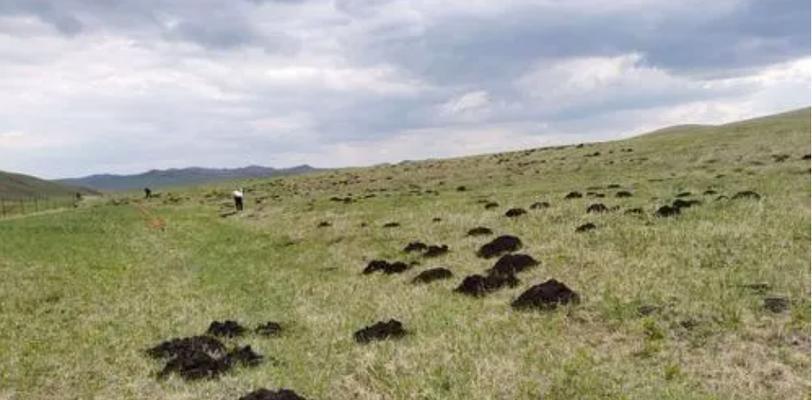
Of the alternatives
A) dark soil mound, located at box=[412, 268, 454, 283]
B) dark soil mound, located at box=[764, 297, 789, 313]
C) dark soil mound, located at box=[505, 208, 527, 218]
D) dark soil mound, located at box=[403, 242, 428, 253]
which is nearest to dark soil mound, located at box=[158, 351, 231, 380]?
dark soil mound, located at box=[412, 268, 454, 283]

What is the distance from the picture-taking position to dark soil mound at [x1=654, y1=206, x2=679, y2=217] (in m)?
30.8

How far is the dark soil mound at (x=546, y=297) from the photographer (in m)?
18.7

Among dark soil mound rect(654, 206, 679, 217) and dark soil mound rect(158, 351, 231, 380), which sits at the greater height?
dark soil mound rect(654, 206, 679, 217)

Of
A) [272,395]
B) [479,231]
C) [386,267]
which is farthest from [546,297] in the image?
[479,231]

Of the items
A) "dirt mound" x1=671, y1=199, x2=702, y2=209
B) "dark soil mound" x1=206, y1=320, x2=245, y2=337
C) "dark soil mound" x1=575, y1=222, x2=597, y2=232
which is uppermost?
"dirt mound" x1=671, y1=199, x2=702, y2=209

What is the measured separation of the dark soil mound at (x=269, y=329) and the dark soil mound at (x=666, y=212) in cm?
1684

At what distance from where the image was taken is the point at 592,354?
50.1ft

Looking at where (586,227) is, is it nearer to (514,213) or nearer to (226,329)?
(514,213)

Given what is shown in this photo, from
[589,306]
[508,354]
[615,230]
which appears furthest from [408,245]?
[508,354]

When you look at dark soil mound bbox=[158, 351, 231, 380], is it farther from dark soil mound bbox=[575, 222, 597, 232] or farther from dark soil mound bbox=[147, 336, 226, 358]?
dark soil mound bbox=[575, 222, 597, 232]

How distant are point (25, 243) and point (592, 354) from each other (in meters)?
34.6

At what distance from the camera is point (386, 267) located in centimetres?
2720

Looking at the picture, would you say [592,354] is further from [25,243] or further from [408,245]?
[25,243]

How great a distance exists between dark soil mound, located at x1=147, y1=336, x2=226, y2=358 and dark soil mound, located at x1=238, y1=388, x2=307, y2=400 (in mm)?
4061
